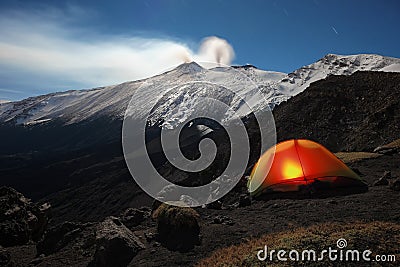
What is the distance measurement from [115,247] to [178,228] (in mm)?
2121

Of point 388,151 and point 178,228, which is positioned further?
point 388,151

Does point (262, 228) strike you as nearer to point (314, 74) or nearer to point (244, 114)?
point (244, 114)

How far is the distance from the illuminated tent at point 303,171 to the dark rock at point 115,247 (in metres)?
6.35

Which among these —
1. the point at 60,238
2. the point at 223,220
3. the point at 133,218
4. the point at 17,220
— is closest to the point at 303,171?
the point at 223,220

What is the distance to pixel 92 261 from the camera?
1021cm

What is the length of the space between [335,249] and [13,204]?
569 inches

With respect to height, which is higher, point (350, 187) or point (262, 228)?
point (350, 187)

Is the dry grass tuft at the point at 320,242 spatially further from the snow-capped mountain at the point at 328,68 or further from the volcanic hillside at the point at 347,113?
the snow-capped mountain at the point at 328,68

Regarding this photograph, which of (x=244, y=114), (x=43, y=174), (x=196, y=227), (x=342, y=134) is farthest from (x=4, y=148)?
(x=196, y=227)

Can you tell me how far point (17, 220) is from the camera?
14.4 metres

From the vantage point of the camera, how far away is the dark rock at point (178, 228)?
9.97 meters

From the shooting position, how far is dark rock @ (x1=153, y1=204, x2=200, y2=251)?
32.7 feet

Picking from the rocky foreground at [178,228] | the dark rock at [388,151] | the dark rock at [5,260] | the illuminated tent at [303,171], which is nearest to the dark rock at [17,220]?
the rocky foreground at [178,228]

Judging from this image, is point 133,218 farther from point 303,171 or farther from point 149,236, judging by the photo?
point 303,171
